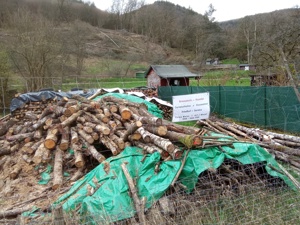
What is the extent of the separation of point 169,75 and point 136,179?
20.2 metres

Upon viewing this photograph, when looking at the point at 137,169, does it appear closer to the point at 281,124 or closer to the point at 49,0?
the point at 281,124

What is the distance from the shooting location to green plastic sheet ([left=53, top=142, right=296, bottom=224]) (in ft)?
12.6

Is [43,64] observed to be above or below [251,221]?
above

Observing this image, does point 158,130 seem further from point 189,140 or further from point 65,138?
point 65,138

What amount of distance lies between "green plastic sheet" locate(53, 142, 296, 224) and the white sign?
1.82 meters

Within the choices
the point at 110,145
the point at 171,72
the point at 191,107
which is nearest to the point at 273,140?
the point at 191,107

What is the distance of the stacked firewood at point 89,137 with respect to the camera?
5.13 meters

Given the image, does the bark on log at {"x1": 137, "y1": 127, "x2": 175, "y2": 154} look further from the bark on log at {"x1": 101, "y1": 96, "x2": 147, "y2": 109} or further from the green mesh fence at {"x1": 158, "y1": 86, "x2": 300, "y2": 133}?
the green mesh fence at {"x1": 158, "y1": 86, "x2": 300, "y2": 133}

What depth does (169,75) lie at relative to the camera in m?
24.0

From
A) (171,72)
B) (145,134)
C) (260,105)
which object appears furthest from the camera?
(171,72)

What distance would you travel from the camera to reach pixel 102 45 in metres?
71.8

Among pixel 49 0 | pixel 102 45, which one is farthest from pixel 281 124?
pixel 49 0

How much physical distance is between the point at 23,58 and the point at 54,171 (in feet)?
63.2

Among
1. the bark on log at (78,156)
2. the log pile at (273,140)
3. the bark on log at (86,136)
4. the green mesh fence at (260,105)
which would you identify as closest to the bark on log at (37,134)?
the bark on log at (86,136)
